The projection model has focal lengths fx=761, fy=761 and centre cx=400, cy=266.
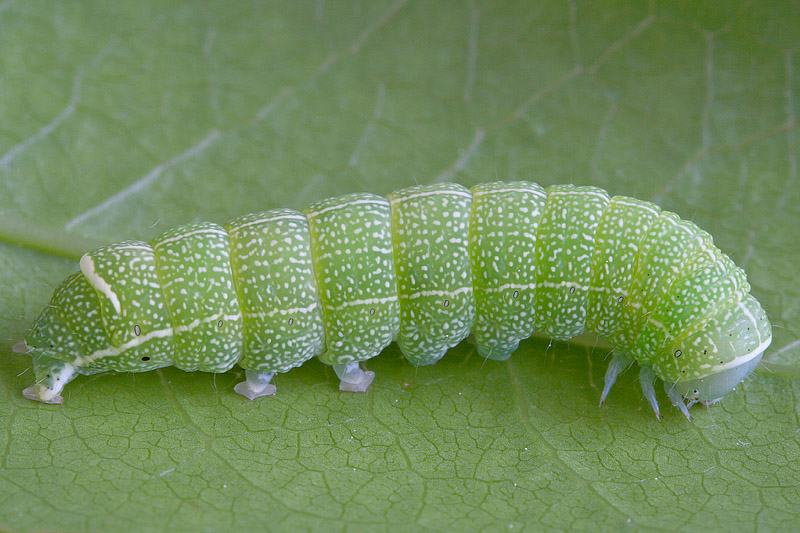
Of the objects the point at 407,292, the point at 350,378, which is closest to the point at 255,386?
the point at 350,378

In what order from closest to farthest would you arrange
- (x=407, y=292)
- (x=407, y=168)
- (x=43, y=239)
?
(x=407, y=292)
(x=43, y=239)
(x=407, y=168)

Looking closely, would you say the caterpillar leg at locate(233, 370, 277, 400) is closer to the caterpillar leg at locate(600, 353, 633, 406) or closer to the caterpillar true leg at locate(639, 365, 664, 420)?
the caterpillar leg at locate(600, 353, 633, 406)

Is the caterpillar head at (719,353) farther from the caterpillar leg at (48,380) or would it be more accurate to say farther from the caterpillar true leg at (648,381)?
the caterpillar leg at (48,380)

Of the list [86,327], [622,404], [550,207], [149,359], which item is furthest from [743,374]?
[86,327]

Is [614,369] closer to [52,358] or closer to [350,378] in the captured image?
[350,378]

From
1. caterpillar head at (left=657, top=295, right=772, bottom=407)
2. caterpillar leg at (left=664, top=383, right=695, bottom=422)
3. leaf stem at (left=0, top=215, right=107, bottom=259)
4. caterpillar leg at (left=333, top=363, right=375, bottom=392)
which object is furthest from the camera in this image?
leaf stem at (left=0, top=215, right=107, bottom=259)

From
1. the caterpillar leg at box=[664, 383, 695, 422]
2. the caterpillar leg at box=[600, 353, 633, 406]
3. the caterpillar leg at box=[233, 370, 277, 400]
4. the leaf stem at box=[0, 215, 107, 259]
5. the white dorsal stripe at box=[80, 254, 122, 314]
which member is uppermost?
the white dorsal stripe at box=[80, 254, 122, 314]

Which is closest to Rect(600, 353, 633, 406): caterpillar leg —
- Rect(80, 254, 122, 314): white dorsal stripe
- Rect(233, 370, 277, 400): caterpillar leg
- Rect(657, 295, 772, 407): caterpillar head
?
Rect(657, 295, 772, 407): caterpillar head
